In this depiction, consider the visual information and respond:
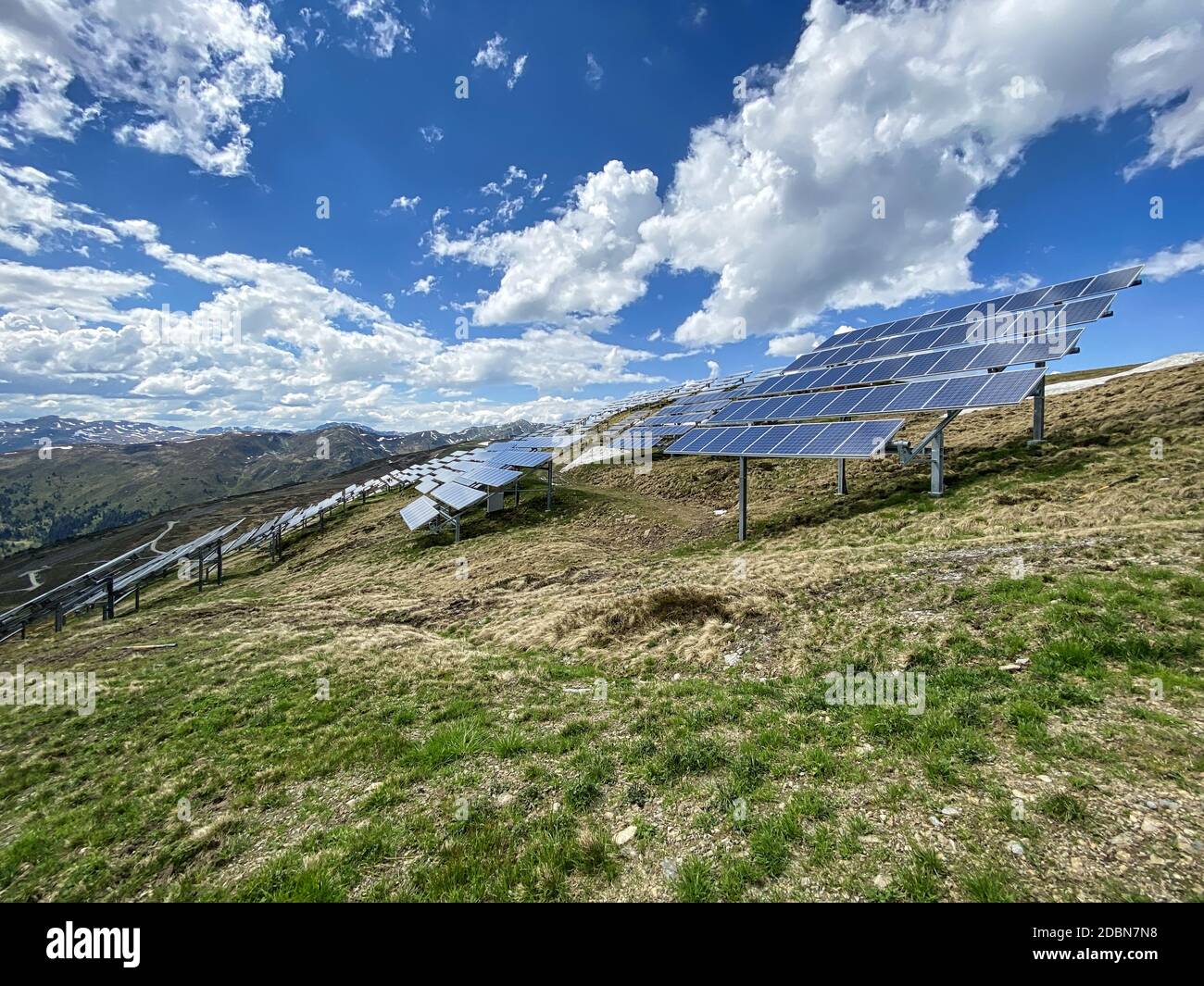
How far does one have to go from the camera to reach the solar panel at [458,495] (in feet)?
126

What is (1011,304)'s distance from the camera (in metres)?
32.0

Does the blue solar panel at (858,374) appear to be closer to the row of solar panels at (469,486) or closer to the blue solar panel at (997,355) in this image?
the blue solar panel at (997,355)

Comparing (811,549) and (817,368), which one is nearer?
(811,549)

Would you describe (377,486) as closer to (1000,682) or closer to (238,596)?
(238,596)

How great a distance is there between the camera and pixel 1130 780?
240 inches

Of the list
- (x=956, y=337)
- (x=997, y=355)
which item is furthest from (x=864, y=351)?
(x=997, y=355)

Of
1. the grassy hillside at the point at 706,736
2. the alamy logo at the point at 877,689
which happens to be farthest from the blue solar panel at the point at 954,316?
the alamy logo at the point at 877,689

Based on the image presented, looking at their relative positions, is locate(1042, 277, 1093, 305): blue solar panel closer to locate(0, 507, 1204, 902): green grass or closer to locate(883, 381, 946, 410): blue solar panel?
locate(883, 381, 946, 410): blue solar panel

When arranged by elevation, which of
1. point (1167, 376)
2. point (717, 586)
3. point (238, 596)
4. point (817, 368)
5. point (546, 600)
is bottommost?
point (238, 596)

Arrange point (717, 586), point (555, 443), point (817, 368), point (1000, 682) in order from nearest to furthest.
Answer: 1. point (1000, 682)
2. point (717, 586)
3. point (817, 368)
4. point (555, 443)

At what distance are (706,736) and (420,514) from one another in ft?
121
